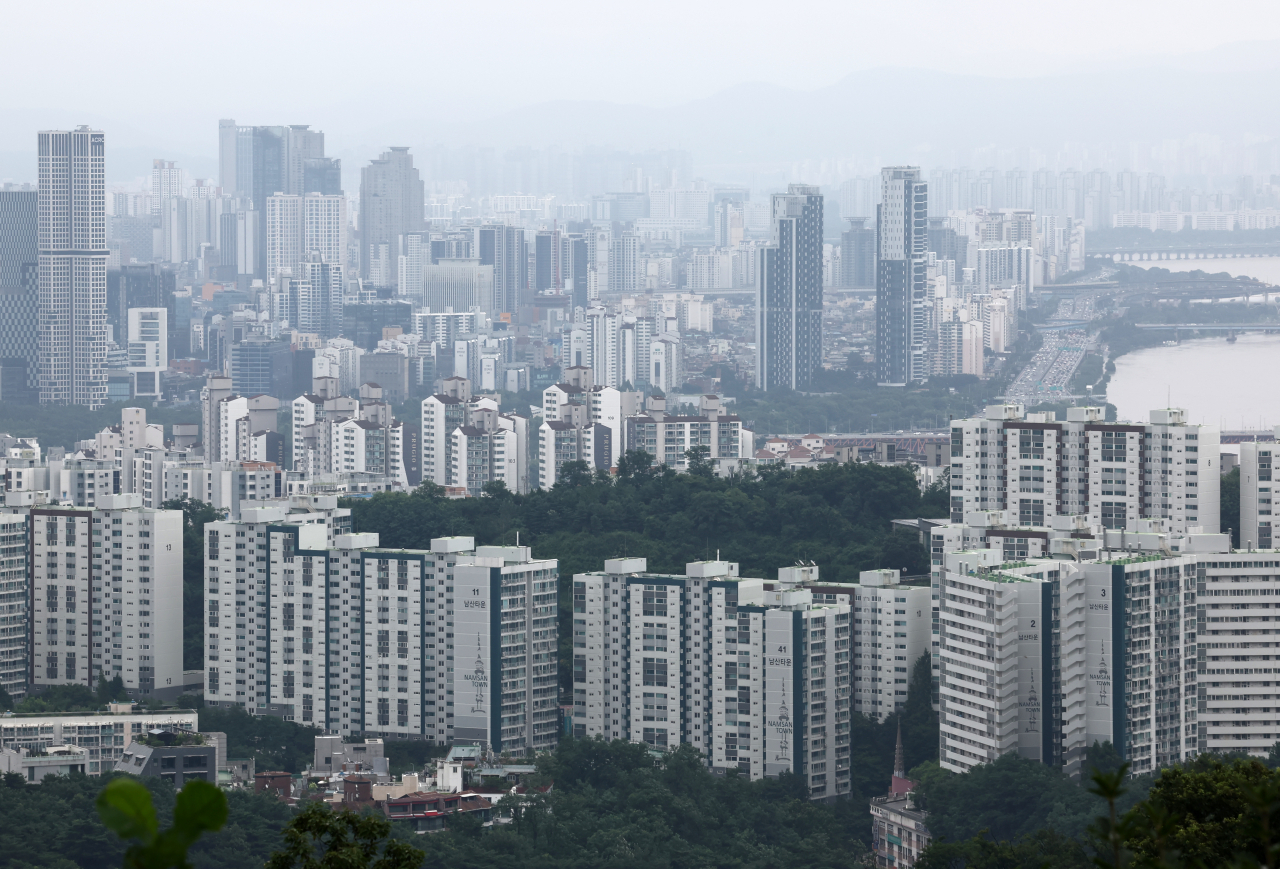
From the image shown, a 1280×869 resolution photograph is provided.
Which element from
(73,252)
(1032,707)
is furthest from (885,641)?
(73,252)

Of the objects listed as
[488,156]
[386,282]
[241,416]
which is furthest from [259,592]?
[488,156]

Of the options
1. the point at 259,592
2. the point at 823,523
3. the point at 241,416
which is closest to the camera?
the point at 259,592

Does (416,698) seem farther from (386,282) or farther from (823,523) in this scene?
(386,282)

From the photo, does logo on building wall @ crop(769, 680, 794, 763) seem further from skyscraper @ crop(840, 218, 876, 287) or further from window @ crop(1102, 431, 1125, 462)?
skyscraper @ crop(840, 218, 876, 287)

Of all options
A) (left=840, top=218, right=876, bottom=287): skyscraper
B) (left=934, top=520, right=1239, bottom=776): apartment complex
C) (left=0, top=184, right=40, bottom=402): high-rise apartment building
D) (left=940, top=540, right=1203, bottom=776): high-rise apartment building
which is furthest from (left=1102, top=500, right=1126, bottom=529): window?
(left=840, top=218, right=876, bottom=287): skyscraper

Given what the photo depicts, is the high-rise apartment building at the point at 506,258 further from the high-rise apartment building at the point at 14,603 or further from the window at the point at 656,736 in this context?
the window at the point at 656,736
